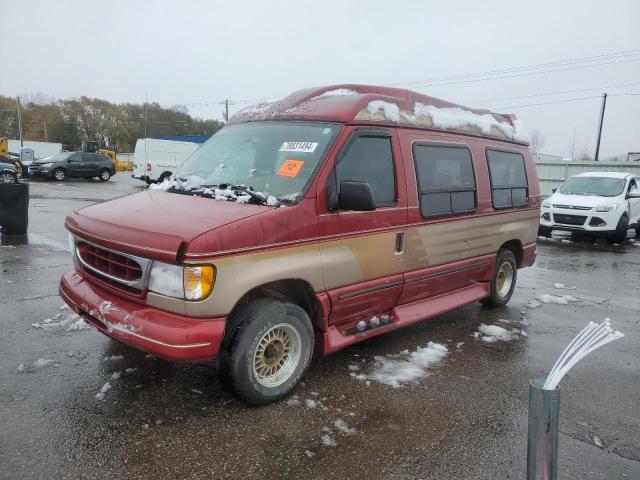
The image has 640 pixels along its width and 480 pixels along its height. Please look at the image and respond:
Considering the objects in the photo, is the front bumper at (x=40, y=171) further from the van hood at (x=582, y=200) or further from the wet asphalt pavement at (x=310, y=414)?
the van hood at (x=582, y=200)

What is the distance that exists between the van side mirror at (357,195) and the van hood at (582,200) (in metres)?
10.6

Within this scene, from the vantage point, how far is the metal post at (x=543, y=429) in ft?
6.48

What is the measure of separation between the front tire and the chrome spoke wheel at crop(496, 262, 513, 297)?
3.47m

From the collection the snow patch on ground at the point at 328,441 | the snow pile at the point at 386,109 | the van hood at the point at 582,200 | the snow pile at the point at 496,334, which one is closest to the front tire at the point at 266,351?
the snow patch on ground at the point at 328,441

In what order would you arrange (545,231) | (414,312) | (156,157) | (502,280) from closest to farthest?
(414,312), (502,280), (545,231), (156,157)

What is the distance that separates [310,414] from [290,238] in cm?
126

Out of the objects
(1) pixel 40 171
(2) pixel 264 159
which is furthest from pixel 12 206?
(1) pixel 40 171

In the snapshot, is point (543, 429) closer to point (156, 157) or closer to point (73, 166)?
point (156, 157)

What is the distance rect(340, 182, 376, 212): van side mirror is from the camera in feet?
11.2

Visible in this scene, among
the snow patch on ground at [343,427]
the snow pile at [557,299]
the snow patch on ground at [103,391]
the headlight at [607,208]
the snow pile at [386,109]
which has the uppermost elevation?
the snow pile at [386,109]

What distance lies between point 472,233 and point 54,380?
4.17 meters

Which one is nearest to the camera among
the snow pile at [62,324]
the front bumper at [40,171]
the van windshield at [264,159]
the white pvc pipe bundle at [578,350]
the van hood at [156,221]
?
the white pvc pipe bundle at [578,350]

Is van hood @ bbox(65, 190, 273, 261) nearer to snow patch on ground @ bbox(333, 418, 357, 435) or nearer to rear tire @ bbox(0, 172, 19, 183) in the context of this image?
snow patch on ground @ bbox(333, 418, 357, 435)

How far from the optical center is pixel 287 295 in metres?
3.65
